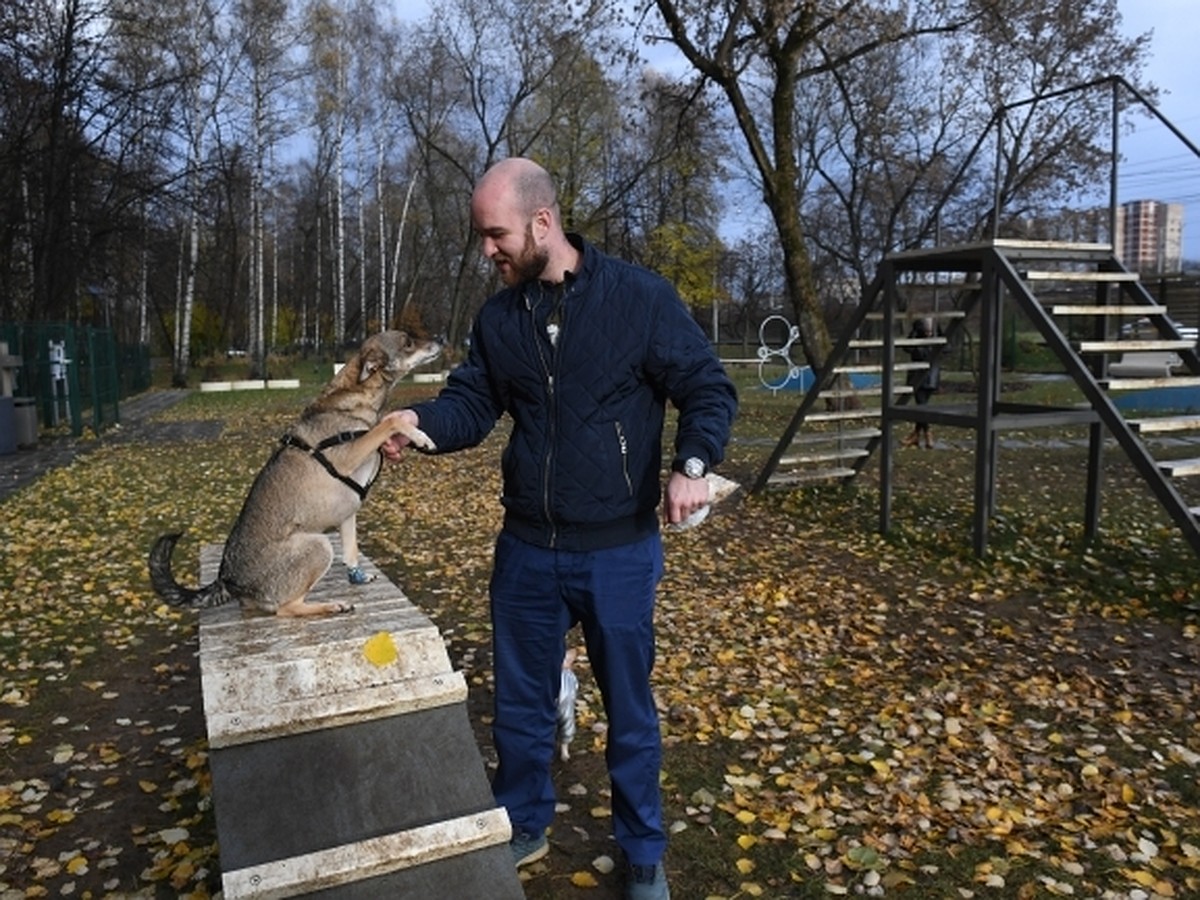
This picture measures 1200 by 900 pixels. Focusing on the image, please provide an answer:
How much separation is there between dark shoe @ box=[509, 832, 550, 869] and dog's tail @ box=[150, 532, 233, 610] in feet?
4.97

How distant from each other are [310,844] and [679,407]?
1731mm

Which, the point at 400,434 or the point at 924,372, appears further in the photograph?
the point at 924,372

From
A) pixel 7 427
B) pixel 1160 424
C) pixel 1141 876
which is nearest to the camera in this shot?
pixel 1141 876

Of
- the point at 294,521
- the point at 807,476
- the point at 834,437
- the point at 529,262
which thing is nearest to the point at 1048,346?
the point at 834,437

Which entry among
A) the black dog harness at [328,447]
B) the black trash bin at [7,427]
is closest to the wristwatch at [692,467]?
the black dog harness at [328,447]

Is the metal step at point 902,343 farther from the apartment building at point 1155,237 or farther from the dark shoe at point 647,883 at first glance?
the apartment building at point 1155,237

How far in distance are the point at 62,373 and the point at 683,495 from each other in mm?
19208

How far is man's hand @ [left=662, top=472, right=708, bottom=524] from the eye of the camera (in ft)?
9.43

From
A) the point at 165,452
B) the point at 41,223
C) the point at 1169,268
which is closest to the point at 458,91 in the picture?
the point at 41,223

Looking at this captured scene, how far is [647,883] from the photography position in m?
3.15

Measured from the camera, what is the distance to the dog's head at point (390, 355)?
4.08m

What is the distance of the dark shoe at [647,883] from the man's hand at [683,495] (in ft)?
4.02

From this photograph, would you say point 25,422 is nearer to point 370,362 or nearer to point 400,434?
point 370,362

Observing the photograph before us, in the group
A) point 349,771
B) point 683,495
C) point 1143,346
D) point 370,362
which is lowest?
point 349,771
